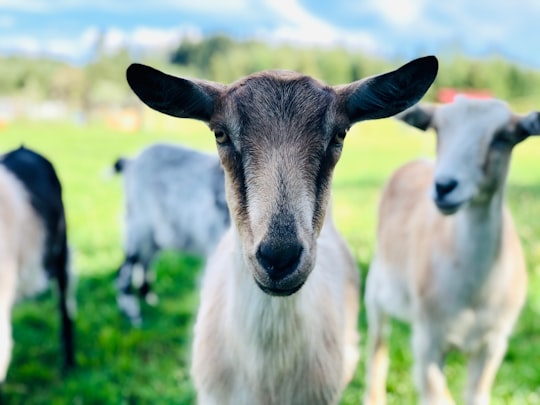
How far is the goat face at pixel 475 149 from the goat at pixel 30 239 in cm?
280

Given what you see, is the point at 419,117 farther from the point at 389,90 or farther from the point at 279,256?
the point at 279,256

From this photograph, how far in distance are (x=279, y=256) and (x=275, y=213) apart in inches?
6.1

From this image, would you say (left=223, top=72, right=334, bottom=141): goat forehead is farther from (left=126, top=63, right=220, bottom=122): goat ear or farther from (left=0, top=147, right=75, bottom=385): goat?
(left=0, top=147, right=75, bottom=385): goat

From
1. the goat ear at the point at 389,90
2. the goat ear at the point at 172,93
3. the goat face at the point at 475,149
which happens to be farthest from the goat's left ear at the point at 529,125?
the goat ear at the point at 172,93

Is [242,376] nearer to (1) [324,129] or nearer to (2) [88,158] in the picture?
(1) [324,129]

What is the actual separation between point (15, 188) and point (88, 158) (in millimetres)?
14036

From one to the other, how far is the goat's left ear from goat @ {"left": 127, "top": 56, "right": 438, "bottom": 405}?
1.29 metres

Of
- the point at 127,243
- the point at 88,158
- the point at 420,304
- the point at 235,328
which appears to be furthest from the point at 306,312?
the point at 88,158

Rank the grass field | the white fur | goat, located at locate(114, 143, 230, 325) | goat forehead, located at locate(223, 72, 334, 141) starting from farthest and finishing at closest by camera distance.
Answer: goat, located at locate(114, 143, 230, 325), the grass field, the white fur, goat forehead, located at locate(223, 72, 334, 141)

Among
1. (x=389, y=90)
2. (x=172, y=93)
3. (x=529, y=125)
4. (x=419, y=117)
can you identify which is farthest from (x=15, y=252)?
(x=529, y=125)

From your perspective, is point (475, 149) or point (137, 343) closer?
point (475, 149)

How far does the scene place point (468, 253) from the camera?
3666mm

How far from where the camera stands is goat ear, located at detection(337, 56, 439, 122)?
2.34 m

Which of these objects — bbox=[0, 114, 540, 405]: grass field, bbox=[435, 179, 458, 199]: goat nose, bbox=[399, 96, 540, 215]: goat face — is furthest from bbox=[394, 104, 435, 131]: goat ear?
bbox=[0, 114, 540, 405]: grass field
